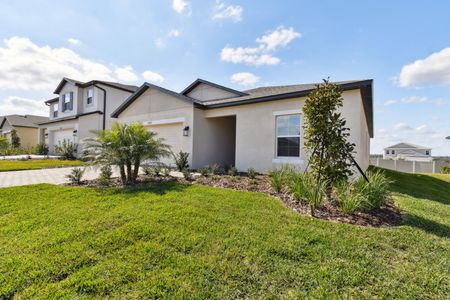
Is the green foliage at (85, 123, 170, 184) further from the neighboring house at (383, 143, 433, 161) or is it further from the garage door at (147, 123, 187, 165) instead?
the neighboring house at (383, 143, 433, 161)

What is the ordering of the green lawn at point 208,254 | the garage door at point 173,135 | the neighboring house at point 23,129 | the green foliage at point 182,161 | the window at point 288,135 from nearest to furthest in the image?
the green lawn at point 208,254 → the window at point 288,135 → the green foliage at point 182,161 → the garage door at point 173,135 → the neighboring house at point 23,129

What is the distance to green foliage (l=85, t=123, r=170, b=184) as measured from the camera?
7.30 m

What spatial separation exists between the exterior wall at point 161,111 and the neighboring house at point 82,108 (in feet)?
16.2

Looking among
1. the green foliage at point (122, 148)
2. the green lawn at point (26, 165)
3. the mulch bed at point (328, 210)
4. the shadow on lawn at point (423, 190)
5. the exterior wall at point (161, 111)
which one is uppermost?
the exterior wall at point (161, 111)

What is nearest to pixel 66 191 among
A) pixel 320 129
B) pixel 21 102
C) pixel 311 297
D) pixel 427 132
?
pixel 311 297

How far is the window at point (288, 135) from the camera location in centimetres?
944

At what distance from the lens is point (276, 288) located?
2436mm

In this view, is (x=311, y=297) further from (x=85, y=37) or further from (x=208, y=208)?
(x=85, y=37)

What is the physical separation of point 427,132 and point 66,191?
45.2 meters

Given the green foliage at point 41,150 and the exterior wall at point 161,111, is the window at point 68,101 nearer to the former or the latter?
the green foliage at point 41,150

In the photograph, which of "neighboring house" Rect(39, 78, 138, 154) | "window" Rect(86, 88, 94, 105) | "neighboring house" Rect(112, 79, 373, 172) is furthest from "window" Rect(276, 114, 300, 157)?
"window" Rect(86, 88, 94, 105)

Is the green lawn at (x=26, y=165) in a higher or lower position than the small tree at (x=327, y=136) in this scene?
lower

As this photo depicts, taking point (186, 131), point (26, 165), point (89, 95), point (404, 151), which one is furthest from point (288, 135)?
point (404, 151)

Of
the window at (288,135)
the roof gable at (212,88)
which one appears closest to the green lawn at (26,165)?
the roof gable at (212,88)
